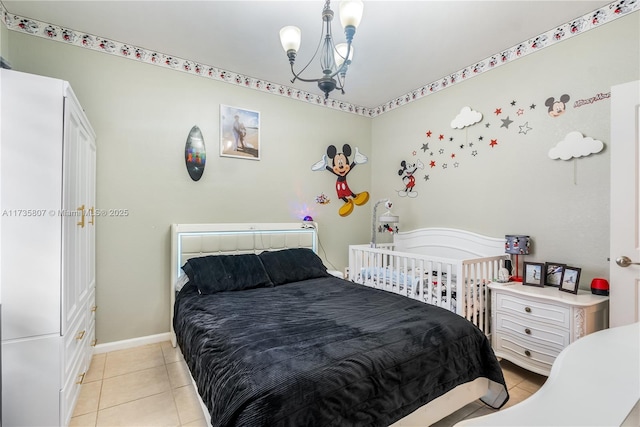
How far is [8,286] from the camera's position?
1.33 metres

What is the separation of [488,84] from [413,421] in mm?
2927

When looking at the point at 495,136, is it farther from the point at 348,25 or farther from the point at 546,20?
the point at 348,25

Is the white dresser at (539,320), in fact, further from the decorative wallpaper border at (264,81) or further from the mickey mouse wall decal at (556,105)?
the decorative wallpaper border at (264,81)

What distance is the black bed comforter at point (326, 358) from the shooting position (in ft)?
3.77

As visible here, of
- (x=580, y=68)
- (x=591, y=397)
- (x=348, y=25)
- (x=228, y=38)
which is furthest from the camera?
(x=228, y=38)

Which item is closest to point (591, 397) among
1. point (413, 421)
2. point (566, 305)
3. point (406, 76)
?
point (413, 421)

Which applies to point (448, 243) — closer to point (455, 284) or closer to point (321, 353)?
point (455, 284)

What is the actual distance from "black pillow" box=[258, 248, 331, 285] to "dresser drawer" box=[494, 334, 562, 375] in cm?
160

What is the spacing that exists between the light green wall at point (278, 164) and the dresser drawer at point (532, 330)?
0.58 meters

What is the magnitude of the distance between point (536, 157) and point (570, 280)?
1041 mm

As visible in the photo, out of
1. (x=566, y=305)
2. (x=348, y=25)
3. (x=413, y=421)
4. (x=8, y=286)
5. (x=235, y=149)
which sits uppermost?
(x=348, y=25)

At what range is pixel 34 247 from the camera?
1.38 metres

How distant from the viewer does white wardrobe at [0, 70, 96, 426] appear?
1.33 meters

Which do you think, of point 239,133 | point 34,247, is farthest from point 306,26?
point 34,247
